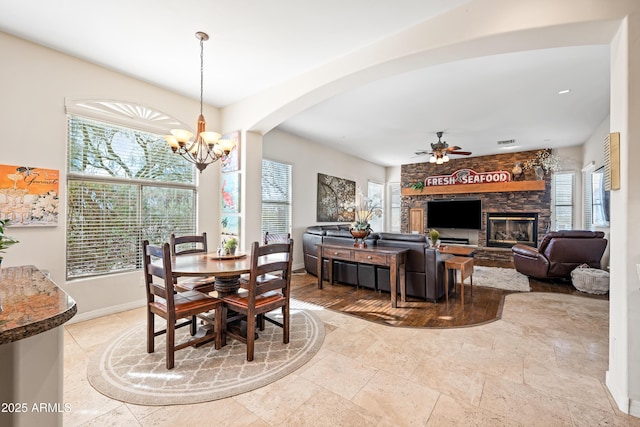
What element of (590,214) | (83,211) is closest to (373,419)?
(83,211)

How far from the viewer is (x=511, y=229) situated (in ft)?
25.0

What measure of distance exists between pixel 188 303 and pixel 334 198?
5297mm

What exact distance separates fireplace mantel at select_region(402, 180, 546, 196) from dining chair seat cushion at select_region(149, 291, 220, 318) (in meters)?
7.59

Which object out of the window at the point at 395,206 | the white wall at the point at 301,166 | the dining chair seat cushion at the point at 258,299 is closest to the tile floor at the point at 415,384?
the dining chair seat cushion at the point at 258,299

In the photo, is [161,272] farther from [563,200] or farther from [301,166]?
[563,200]

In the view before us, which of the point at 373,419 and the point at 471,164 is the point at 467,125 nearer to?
the point at 471,164

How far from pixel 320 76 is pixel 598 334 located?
401 centimetres

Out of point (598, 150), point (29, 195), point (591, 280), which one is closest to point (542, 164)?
point (598, 150)

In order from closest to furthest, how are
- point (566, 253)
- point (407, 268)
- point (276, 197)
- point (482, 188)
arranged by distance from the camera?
point (407, 268) < point (566, 253) < point (276, 197) < point (482, 188)

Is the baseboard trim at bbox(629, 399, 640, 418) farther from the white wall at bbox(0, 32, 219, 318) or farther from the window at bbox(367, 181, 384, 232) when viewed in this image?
the window at bbox(367, 181, 384, 232)

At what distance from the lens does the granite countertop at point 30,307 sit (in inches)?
35.4

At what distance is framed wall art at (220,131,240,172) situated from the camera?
4.27 meters

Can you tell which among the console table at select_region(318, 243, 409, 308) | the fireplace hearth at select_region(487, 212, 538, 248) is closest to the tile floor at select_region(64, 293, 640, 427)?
the console table at select_region(318, 243, 409, 308)

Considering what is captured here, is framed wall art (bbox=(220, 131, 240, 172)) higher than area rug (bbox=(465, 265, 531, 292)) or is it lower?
higher
